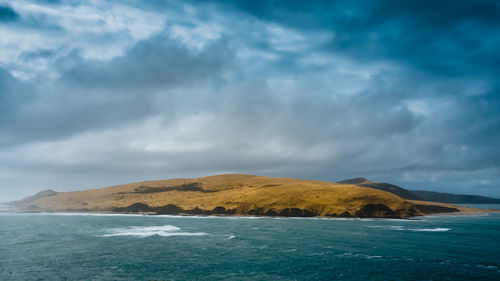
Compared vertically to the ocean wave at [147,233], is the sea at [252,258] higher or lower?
higher

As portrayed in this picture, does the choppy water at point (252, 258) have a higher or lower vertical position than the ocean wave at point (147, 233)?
higher

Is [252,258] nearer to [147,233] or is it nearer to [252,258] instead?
[252,258]

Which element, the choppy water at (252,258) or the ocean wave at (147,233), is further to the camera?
the ocean wave at (147,233)

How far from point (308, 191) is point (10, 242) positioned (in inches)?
5043

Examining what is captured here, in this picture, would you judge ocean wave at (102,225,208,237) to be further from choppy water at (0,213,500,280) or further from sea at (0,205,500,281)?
choppy water at (0,213,500,280)

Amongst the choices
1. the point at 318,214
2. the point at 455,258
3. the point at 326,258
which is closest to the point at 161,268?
the point at 326,258

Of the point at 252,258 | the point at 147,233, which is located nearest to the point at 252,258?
the point at 252,258

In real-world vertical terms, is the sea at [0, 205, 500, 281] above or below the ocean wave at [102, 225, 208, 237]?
above

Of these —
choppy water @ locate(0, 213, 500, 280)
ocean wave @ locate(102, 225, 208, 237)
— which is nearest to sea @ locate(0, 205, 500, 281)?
choppy water @ locate(0, 213, 500, 280)

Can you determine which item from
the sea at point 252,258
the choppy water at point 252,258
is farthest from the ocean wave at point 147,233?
the choppy water at point 252,258

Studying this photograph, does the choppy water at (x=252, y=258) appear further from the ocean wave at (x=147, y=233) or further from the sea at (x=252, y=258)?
the ocean wave at (x=147, y=233)

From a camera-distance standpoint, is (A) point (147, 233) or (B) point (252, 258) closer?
(B) point (252, 258)

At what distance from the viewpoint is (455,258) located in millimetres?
49562

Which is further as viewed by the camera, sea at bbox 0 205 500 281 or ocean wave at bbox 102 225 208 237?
ocean wave at bbox 102 225 208 237
